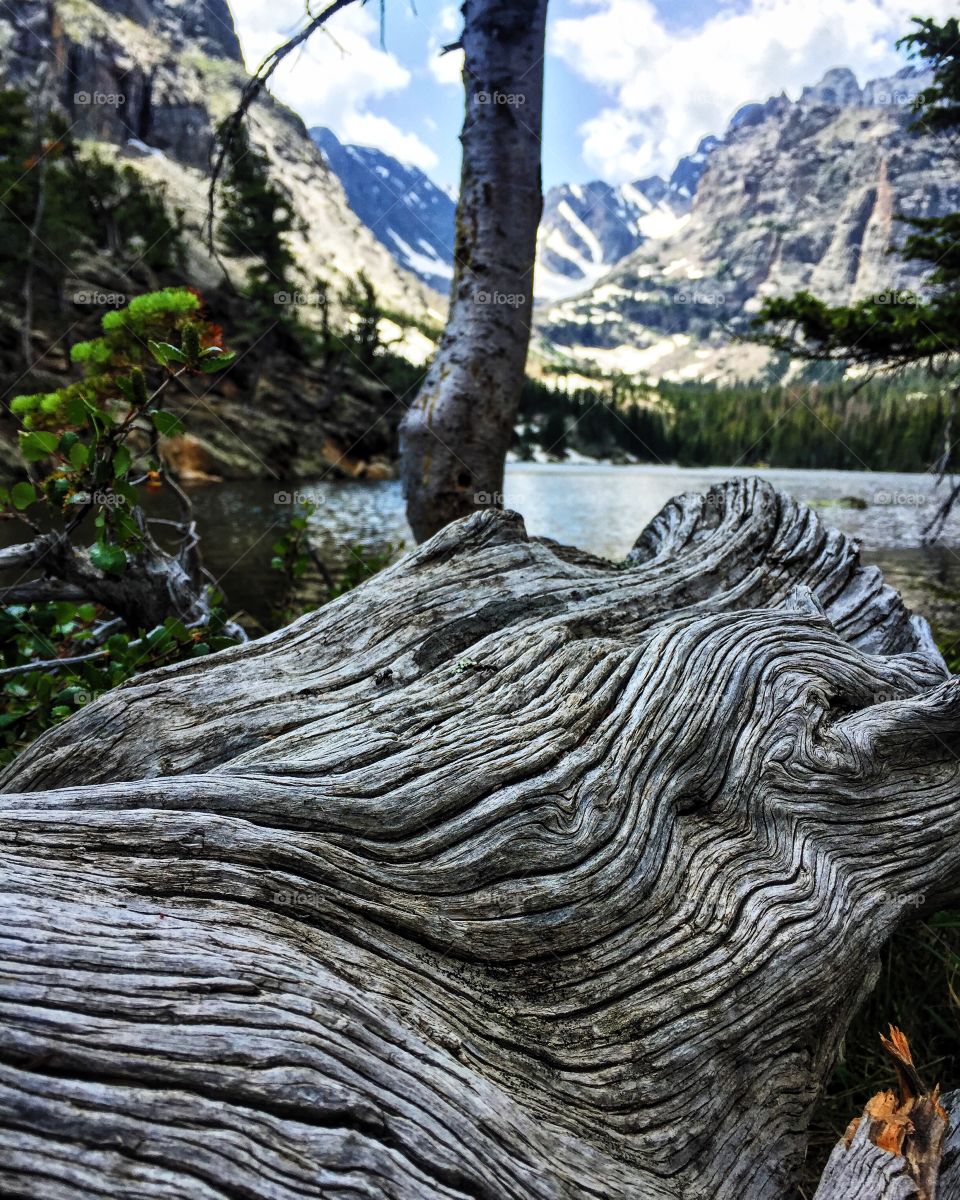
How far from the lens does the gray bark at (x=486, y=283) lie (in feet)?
17.3

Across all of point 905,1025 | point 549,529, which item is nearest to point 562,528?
→ point 549,529

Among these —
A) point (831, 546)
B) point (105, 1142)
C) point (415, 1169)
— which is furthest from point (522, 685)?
point (831, 546)

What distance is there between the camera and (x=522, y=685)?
293 cm

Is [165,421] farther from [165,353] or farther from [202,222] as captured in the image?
[202,222]

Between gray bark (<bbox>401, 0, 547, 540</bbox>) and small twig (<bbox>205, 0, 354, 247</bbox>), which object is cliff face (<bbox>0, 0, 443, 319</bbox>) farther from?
gray bark (<bbox>401, 0, 547, 540</bbox>)

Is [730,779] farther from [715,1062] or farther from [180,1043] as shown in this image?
[180,1043]

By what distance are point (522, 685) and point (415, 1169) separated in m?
1.70

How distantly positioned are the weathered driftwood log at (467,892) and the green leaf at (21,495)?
3.20 ft

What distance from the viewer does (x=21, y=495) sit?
9.77 ft

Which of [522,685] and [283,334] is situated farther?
[283,334]

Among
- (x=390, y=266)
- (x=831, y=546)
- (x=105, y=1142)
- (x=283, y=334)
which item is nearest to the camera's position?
(x=105, y=1142)

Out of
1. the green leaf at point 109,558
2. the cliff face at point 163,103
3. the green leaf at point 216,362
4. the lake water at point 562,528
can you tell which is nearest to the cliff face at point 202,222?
the cliff face at point 163,103

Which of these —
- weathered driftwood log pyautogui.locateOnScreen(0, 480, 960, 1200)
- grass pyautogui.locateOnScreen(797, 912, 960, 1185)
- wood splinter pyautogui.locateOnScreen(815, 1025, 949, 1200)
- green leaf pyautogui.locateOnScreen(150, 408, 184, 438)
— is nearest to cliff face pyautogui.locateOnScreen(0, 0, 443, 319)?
green leaf pyautogui.locateOnScreen(150, 408, 184, 438)

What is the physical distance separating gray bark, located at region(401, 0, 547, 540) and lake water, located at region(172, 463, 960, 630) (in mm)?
1426
